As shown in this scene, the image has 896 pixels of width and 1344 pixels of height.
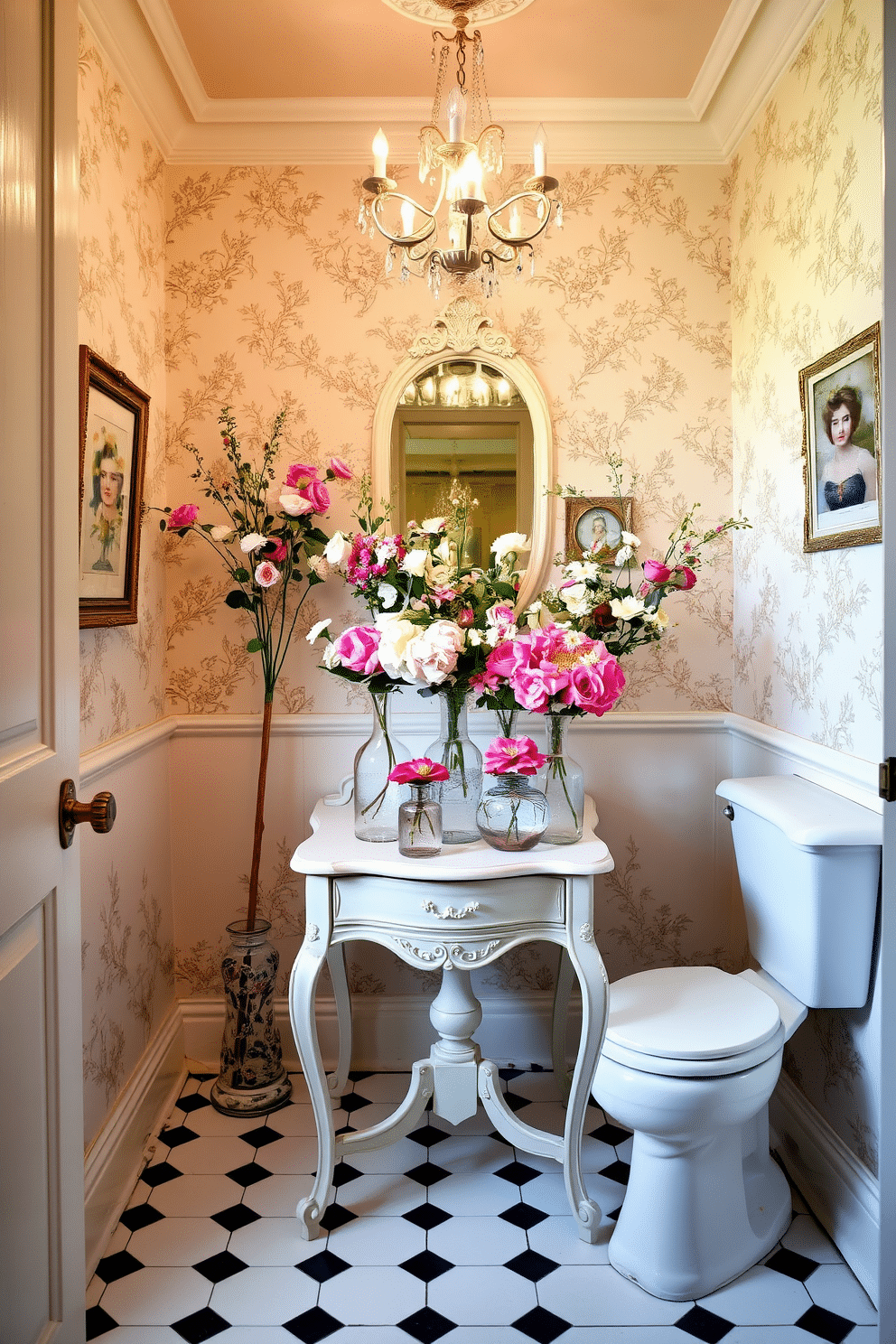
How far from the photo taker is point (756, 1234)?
1.80 m

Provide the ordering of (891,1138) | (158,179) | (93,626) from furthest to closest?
(158,179) → (93,626) → (891,1138)

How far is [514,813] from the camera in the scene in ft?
6.27

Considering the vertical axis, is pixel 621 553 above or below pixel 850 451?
below

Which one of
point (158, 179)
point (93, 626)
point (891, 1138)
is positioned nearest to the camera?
point (891, 1138)

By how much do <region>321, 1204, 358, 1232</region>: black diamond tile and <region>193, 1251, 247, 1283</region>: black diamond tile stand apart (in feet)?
0.62

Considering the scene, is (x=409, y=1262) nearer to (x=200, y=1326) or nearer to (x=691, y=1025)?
(x=200, y=1326)

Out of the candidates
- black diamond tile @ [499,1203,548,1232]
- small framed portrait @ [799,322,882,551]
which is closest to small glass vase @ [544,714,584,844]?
small framed portrait @ [799,322,882,551]

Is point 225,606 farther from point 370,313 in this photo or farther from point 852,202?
point 852,202

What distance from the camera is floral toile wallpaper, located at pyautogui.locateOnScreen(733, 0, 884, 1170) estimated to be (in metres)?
1.78

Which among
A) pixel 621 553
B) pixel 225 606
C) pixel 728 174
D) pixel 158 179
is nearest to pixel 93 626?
pixel 225 606

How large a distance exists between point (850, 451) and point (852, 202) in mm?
501

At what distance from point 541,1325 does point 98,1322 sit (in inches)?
32.0

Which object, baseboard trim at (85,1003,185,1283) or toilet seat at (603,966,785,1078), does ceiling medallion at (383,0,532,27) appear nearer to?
toilet seat at (603,966,785,1078)

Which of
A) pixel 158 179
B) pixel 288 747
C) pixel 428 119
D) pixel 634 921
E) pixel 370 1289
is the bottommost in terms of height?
pixel 370 1289
